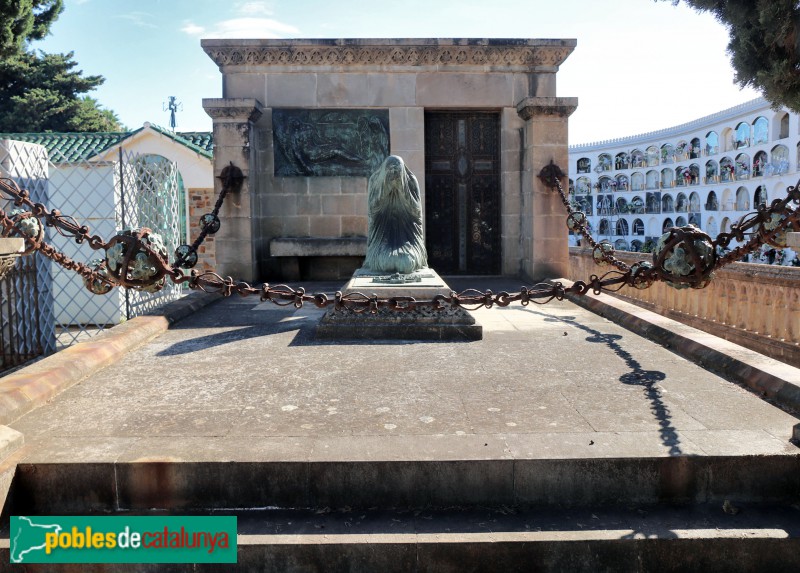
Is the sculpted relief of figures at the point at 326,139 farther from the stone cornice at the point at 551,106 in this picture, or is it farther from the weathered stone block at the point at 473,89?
the stone cornice at the point at 551,106

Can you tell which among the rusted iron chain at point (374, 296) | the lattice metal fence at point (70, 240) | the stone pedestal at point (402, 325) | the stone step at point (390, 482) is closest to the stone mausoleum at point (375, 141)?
the lattice metal fence at point (70, 240)

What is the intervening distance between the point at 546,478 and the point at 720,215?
47.1m

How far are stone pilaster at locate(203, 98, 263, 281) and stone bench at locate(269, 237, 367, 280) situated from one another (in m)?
0.47

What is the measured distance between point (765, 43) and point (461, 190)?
4.62 m

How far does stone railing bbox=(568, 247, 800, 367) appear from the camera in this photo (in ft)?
26.2

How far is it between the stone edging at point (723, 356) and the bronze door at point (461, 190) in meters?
3.97

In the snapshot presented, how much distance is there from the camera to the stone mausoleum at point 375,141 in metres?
9.50

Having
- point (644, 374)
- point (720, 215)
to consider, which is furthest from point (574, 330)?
point (720, 215)

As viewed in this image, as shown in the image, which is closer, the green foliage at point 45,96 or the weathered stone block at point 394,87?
the weathered stone block at point 394,87

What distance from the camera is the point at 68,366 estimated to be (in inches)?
166

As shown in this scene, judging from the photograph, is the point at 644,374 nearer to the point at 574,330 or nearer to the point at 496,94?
the point at 574,330

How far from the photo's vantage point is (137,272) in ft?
12.5

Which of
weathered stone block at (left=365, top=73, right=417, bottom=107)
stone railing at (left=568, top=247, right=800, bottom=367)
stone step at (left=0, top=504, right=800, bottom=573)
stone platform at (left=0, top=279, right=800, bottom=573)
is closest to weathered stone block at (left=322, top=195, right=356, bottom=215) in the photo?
weathered stone block at (left=365, top=73, right=417, bottom=107)

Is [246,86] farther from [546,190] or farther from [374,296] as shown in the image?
[374,296]
